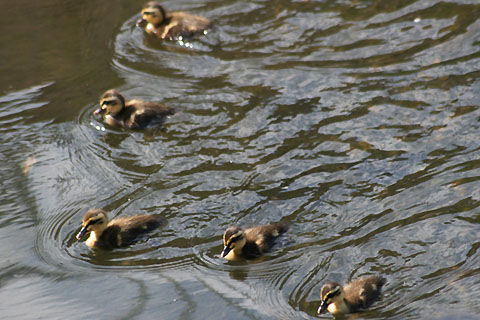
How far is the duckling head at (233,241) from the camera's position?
4477mm

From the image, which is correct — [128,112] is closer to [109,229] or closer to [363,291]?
[109,229]

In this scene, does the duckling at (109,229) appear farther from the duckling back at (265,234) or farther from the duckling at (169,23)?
the duckling at (169,23)

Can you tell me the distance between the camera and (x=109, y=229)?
4.73 m

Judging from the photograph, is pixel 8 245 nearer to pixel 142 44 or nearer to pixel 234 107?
pixel 234 107

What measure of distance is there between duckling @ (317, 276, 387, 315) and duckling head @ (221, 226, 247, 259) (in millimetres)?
630

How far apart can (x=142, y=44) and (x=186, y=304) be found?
361 centimetres

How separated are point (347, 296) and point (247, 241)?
2.38ft

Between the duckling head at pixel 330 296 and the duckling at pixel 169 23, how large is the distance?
3713 mm

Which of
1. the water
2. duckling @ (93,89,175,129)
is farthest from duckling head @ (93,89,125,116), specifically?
the water

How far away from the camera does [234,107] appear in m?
6.11

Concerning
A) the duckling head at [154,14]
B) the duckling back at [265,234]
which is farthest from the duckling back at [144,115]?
the duckling back at [265,234]

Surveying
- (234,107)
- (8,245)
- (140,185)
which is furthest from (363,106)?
(8,245)

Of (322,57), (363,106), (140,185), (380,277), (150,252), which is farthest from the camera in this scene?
(322,57)

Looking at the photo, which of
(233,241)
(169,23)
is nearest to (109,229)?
(233,241)
